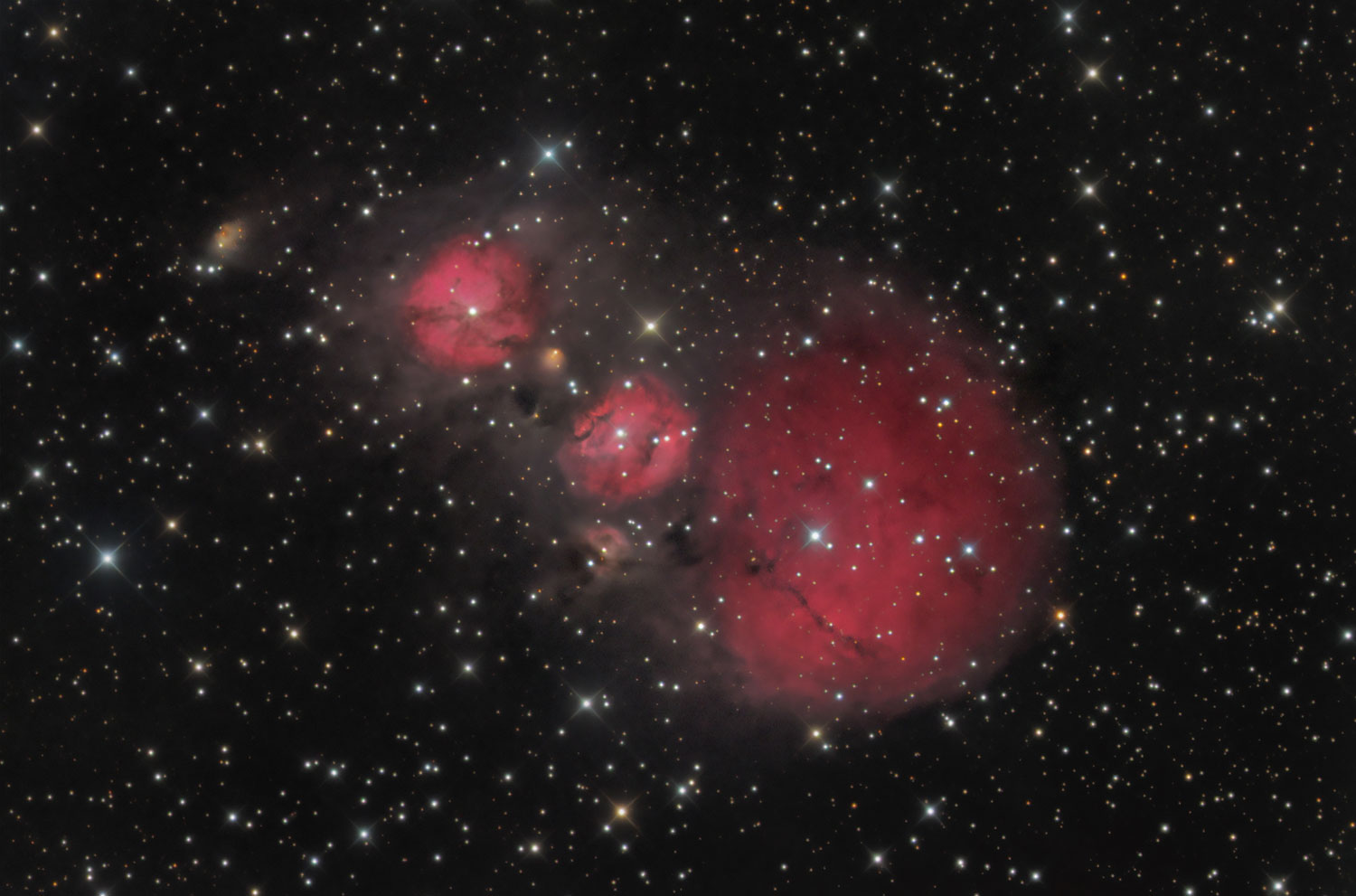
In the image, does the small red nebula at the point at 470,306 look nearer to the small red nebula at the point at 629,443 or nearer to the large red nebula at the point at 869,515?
the small red nebula at the point at 629,443

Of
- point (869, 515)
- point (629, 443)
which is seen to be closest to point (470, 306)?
point (629, 443)

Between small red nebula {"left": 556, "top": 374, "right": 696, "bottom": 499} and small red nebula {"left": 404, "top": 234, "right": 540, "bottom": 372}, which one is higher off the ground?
small red nebula {"left": 404, "top": 234, "right": 540, "bottom": 372}

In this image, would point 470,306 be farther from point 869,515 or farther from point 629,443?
point 869,515

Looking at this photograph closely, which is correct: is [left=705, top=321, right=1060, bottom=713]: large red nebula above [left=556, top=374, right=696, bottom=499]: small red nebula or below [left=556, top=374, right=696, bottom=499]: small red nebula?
below

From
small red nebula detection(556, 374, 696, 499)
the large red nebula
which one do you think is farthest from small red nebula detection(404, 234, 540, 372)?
the large red nebula

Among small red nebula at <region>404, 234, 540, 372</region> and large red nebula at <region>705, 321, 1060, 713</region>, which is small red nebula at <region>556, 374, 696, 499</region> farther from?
small red nebula at <region>404, 234, 540, 372</region>

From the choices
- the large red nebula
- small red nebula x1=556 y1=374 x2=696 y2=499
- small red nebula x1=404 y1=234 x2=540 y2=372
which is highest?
small red nebula x1=404 y1=234 x2=540 y2=372

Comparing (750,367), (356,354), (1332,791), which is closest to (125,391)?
(356,354)
